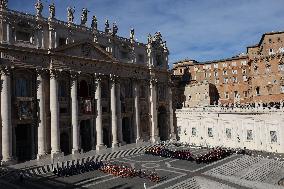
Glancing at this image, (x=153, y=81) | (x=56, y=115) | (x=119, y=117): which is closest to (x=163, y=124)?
(x=153, y=81)

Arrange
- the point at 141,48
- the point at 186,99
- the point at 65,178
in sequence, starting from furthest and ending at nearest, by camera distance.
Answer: the point at 186,99 < the point at 141,48 < the point at 65,178

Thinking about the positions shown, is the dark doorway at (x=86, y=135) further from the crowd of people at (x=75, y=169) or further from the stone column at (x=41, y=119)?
the crowd of people at (x=75, y=169)

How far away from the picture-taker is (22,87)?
42.7 m

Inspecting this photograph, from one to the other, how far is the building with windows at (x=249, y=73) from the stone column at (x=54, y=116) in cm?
3940

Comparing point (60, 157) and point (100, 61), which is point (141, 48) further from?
point (60, 157)

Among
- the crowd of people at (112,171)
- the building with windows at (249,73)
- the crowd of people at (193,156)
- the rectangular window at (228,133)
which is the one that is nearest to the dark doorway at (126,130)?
the crowd of people at (193,156)

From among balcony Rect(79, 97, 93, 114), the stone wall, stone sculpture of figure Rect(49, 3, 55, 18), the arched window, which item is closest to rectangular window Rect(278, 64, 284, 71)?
the stone wall

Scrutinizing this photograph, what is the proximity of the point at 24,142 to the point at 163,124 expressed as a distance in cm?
3058

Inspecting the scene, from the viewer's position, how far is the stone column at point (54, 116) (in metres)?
44.1

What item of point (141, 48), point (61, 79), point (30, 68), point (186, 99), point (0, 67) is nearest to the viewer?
point (0, 67)

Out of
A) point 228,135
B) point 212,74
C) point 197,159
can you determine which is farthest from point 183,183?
point 212,74

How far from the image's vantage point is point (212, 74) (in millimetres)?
77625

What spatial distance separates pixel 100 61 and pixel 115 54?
4919 mm

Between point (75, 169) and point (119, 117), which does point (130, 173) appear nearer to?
point (75, 169)
